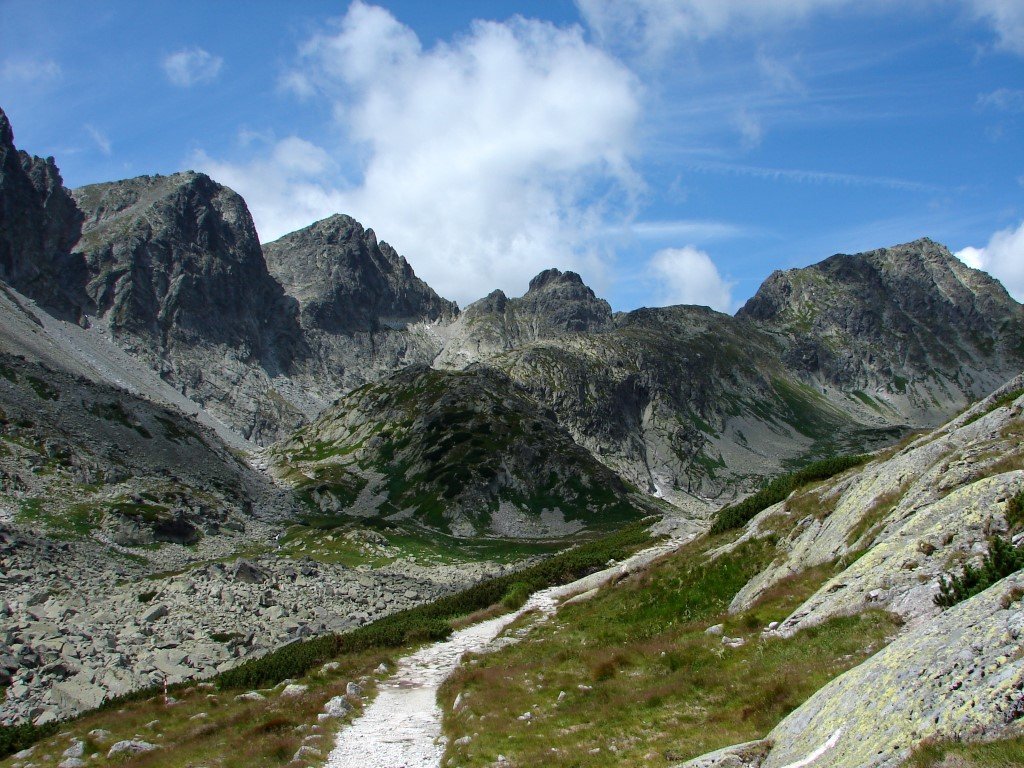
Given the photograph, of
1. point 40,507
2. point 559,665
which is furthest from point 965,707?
point 40,507

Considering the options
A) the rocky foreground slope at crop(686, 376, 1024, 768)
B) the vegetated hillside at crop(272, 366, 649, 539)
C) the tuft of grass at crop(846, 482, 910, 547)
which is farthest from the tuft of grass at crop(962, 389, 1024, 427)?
the vegetated hillside at crop(272, 366, 649, 539)

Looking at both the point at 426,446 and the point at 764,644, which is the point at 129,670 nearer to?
the point at 764,644

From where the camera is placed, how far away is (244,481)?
499 ft

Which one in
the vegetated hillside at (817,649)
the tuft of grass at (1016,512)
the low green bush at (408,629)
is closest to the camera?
the vegetated hillside at (817,649)

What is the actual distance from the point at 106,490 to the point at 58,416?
1157 inches

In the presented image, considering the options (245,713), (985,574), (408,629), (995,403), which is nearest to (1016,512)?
(985,574)

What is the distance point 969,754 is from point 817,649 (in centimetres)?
906

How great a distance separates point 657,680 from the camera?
56.4 feet

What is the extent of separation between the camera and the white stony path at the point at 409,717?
17.5m

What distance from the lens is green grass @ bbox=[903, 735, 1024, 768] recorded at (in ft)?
19.5

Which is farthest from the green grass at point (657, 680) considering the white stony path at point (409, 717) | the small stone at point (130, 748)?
the small stone at point (130, 748)

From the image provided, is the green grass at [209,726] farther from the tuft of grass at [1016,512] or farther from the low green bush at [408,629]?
the tuft of grass at [1016,512]

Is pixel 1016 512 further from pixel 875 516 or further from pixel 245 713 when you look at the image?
pixel 245 713

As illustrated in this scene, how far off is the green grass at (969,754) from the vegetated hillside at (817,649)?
0.36ft
